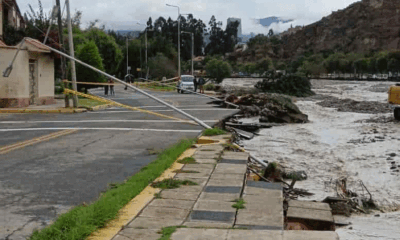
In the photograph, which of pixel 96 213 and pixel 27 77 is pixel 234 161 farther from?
pixel 27 77

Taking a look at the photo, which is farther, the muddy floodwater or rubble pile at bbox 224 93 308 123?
rubble pile at bbox 224 93 308 123

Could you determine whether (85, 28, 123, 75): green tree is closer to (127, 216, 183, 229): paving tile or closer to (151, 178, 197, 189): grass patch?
(151, 178, 197, 189): grass patch

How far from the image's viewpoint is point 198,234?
5.58 meters

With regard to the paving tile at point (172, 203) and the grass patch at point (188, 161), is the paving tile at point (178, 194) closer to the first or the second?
the paving tile at point (172, 203)

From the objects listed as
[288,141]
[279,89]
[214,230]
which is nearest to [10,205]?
[214,230]

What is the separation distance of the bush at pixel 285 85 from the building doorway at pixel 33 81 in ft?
89.3

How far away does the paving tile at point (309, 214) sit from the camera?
23.2 ft

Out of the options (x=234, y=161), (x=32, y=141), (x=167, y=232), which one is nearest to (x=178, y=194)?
(x=167, y=232)

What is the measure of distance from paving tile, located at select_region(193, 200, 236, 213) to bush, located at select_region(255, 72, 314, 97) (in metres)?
43.7

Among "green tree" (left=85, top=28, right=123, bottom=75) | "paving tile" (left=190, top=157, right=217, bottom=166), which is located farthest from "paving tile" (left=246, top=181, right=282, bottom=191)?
"green tree" (left=85, top=28, right=123, bottom=75)

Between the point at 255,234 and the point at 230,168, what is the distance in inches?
143

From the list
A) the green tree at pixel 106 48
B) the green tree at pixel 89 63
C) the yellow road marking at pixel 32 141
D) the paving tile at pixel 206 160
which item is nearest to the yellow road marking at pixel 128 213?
the paving tile at pixel 206 160

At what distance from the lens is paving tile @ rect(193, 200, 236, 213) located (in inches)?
260

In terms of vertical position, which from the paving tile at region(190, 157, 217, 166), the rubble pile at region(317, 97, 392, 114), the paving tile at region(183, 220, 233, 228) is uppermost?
the paving tile at region(190, 157, 217, 166)
